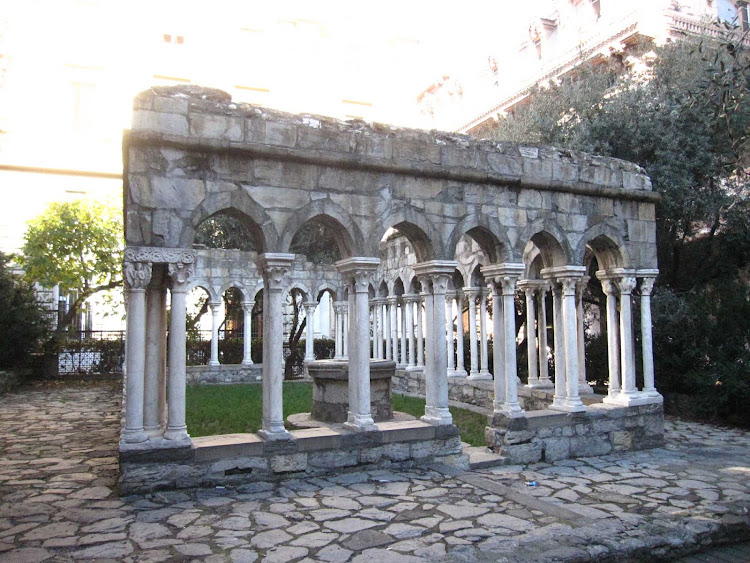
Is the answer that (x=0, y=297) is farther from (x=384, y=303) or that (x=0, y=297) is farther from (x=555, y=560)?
(x=555, y=560)

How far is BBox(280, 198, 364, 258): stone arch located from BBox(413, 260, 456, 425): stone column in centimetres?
98

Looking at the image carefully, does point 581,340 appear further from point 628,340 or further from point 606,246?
point 606,246

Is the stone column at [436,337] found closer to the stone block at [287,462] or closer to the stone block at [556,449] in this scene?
the stone block at [556,449]

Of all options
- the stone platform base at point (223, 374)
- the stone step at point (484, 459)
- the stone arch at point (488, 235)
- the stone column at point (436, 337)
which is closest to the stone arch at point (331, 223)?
the stone column at point (436, 337)

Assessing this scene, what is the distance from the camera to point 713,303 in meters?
11.6

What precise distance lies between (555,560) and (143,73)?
93.0 ft

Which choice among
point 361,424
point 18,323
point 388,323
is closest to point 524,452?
point 361,424

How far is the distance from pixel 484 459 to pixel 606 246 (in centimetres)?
381

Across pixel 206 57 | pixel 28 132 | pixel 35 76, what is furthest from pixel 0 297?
pixel 206 57

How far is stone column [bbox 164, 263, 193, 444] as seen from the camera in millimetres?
6273

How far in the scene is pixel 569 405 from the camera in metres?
8.34

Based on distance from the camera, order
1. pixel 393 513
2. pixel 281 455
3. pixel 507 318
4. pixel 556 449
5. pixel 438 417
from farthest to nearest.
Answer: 1. pixel 507 318
2. pixel 556 449
3. pixel 438 417
4. pixel 281 455
5. pixel 393 513

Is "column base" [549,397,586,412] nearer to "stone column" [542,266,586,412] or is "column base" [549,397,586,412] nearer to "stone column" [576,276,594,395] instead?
"stone column" [542,266,586,412]

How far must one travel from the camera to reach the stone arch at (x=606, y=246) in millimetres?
8680
